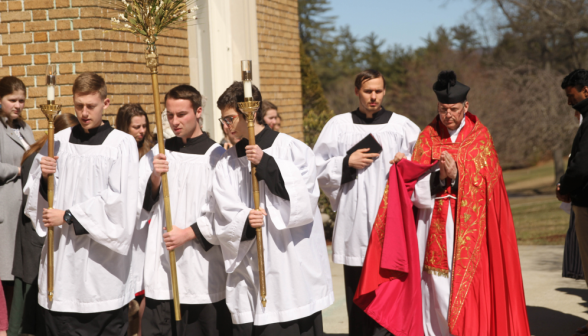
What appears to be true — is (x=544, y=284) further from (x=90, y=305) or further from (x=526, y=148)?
(x=526, y=148)

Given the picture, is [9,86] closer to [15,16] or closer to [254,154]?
[15,16]

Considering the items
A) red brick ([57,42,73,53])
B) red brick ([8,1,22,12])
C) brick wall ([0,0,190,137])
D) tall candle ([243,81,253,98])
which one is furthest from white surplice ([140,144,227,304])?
red brick ([8,1,22,12])

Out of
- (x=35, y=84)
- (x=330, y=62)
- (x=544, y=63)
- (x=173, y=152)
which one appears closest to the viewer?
(x=173, y=152)

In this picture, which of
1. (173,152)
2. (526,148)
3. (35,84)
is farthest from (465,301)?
(526,148)

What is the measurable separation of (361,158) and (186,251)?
164 cm

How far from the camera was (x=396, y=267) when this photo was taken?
468 centimetres

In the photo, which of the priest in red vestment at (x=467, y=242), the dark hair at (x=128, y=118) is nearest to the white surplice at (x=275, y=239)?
the priest in red vestment at (x=467, y=242)

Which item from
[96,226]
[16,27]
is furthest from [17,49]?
[96,226]

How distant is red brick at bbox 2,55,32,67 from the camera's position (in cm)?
656

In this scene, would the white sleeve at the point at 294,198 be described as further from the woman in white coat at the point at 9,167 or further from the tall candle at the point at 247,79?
the woman in white coat at the point at 9,167

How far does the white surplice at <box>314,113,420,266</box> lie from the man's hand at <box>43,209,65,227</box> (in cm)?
209

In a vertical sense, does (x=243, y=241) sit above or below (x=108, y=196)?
below

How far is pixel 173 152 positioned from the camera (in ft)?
14.3

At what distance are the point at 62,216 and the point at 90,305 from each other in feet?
2.06
